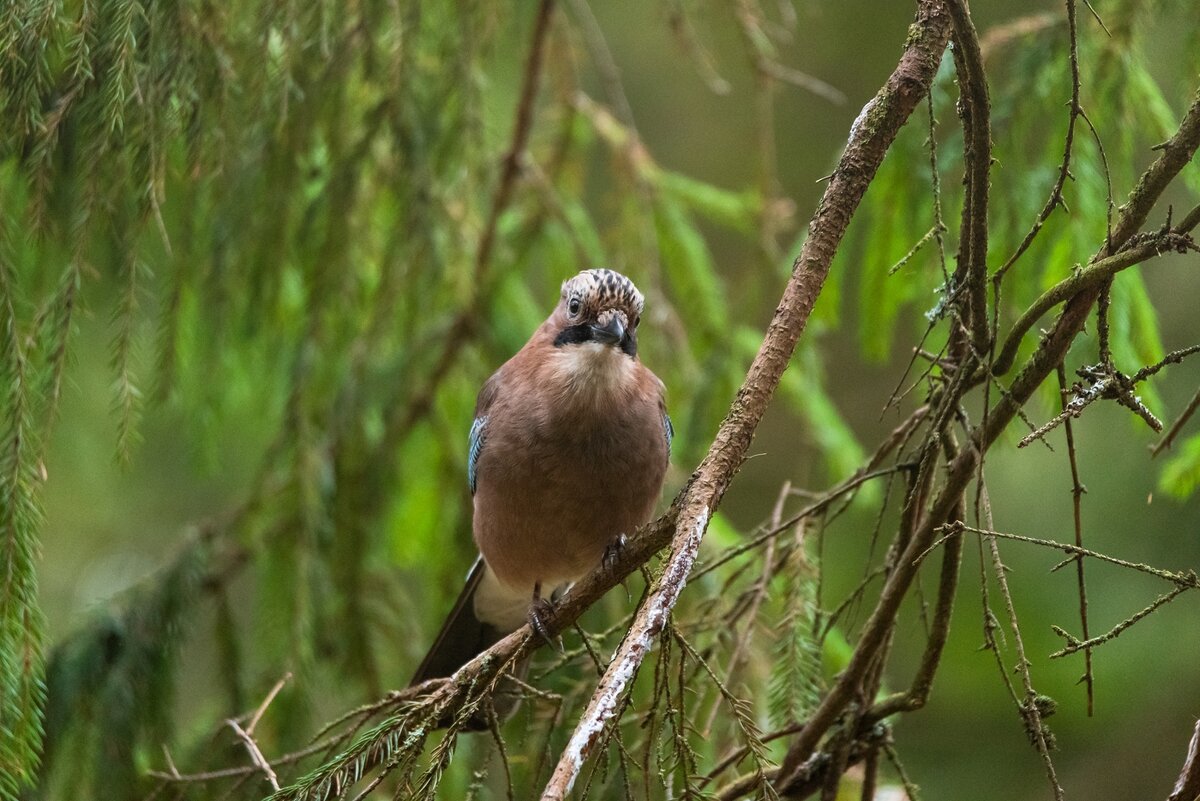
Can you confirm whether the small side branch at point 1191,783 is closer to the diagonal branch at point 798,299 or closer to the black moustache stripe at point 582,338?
the diagonal branch at point 798,299

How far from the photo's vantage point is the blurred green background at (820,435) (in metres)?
3.62

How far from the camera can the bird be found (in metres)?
3.44

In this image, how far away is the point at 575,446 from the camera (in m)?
3.43

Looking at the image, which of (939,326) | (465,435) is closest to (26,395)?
(939,326)

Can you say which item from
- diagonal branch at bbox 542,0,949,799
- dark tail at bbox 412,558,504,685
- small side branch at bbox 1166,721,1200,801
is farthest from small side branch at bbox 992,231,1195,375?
dark tail at bbox 412,558,504,685

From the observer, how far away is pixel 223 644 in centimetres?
394

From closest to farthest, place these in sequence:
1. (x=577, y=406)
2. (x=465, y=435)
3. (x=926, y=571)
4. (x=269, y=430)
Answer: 1. (x=577, y=406)
2. (x=465, y=435)
3. (x=269, y=430)
4. (x=926, y=571)

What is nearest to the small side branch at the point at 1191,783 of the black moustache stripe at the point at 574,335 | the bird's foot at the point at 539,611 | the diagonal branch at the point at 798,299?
the diagonal branch at the point at 798,299

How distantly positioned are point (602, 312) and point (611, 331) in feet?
0.25

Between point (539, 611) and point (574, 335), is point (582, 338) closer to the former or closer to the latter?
point (574, 335)

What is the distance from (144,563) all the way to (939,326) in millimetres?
6385

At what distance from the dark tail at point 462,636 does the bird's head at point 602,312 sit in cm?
96

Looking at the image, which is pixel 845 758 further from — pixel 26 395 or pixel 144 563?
pixel 144 563

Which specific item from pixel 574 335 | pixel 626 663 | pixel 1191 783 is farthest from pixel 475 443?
pixel 1191 783
